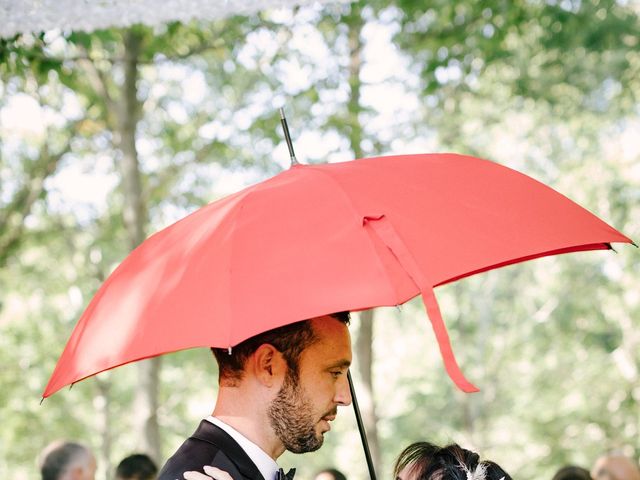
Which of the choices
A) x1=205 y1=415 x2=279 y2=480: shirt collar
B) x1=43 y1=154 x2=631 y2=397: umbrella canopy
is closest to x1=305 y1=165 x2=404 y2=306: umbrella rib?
x1=43 y1=154 x2=631 y2=397: umbrella canopy

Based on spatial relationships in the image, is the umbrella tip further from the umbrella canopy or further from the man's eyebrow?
the man's eyebrow

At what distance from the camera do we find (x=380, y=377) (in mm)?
33125

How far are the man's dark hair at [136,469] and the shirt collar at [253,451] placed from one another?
358 centimetres

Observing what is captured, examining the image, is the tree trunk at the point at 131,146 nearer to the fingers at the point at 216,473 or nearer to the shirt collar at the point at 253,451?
the shirt collar at the point at 253,451

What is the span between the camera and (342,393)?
3170mm

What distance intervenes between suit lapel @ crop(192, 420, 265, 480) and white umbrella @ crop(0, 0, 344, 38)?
1955 millimetres

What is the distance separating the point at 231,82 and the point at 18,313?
9384mm

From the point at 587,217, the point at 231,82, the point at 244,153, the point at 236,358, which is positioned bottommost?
the point at 236,358

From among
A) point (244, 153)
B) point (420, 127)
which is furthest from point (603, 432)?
point (244, 153)

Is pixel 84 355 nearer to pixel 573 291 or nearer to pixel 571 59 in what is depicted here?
pixel 571 59

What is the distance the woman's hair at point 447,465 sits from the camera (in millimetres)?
3195

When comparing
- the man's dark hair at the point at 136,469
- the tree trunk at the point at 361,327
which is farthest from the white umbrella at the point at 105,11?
the tree trunk at the point at 361,327

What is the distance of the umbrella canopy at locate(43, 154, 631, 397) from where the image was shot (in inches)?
102

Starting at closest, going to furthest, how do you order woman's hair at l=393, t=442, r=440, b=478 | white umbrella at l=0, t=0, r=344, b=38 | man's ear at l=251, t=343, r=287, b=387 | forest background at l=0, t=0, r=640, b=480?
man's ear at l=251, t=343, r=287, b=387 < woman's hair at l=393, t=442, r=440, b=478 < white umbrella at l=0, t=0, r=344, b=38 < forest background at l=0, t=0, r=640, b=480
